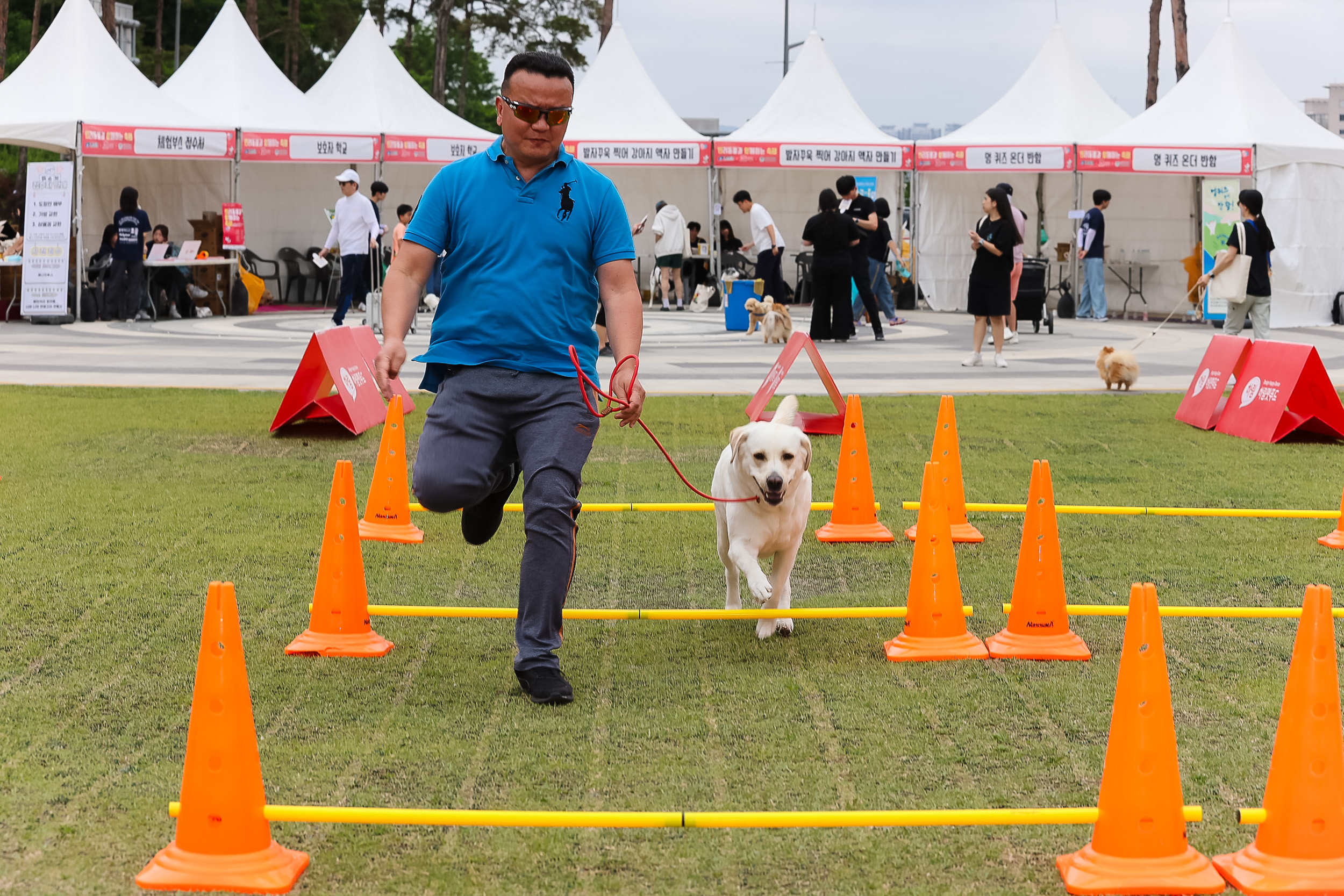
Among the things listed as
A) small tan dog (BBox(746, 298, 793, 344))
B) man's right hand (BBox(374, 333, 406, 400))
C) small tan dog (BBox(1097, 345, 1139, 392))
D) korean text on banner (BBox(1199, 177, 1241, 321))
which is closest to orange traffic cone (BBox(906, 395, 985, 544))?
man's right hand (BBox(374, 333, 406, 400))

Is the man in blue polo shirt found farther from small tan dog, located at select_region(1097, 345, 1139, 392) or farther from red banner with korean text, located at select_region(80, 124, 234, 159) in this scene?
red banner with korean text, located at select_region(80, 124, 234, 159)

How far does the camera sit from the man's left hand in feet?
14.6

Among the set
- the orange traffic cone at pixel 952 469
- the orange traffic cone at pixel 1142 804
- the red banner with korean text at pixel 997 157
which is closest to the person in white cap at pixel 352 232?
the red banner with korean text at pixel 997 157

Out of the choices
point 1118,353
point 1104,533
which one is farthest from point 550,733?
point 1118,353

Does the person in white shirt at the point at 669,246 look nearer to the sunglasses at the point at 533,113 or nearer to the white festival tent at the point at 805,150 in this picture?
the white festival tent at the point at 805,150

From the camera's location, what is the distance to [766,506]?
5227 mm

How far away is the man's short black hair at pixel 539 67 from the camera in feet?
14.7

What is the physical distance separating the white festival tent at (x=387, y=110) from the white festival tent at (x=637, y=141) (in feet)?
6.23

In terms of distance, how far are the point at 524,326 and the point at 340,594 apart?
4.17ft

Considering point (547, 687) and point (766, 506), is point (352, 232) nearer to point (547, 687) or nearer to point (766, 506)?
point (766, 506)

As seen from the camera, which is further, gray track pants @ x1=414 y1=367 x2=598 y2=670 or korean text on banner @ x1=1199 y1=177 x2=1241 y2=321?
korean text on banner @ x1=1199 y1=177 x2=1241 y2=321

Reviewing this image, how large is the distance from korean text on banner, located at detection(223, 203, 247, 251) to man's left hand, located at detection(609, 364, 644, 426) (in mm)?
20804

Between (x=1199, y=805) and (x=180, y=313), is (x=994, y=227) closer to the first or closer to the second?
(x=1199, y=805)

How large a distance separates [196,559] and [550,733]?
302 centimetres
